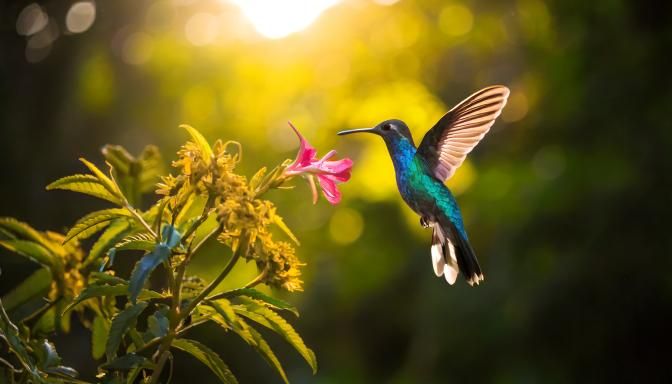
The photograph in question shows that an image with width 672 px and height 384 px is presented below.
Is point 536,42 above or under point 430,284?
above

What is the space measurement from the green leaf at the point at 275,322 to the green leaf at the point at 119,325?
0.42 ft

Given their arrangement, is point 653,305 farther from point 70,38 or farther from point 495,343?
point 70,38

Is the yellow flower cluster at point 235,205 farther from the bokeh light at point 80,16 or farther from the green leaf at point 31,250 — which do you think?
the bokeh light at point 80,16

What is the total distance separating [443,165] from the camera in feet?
5.06

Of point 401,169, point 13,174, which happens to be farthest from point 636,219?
point 401,169

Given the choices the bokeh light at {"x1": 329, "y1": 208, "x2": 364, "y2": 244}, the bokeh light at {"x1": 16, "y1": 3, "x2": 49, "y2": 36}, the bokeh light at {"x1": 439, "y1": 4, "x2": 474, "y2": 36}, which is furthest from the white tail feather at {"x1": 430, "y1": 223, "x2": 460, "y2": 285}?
the bokeh light at {"x1": 439, "y1": 4, "x2": 474, "y2": 36}

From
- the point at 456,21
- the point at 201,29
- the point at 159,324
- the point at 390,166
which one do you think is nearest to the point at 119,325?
the point at 159,324

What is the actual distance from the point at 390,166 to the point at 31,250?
496 centimetres

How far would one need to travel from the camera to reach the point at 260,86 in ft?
22.2

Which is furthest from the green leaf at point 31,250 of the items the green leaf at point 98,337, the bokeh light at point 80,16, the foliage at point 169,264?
the bokeh light at point 80,16

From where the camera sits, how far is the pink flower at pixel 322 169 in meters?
0.95

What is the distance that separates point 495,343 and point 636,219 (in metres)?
1.28

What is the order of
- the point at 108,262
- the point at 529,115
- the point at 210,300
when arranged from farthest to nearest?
the point at 529,115
the point at 108,262
the point at 210,300

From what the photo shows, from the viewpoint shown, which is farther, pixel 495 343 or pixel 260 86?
pixel 260 86
